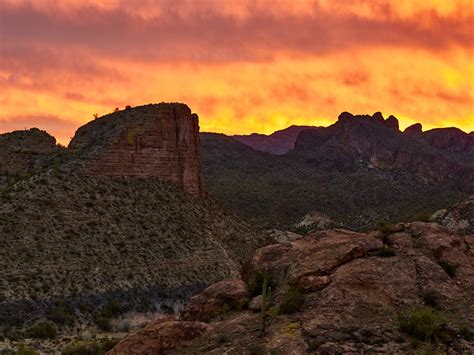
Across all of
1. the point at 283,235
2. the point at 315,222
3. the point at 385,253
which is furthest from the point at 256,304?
the point at 315,222

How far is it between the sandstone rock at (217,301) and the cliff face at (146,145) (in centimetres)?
3881

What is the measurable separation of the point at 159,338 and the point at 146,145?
46392 millimetres

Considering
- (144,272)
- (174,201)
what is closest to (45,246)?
(144,272)

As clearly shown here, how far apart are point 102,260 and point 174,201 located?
16.7 m

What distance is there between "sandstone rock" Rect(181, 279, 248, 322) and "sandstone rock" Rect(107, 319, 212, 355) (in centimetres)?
169

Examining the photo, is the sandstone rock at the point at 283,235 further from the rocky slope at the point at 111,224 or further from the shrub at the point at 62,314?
the shrub at the point at 62,314

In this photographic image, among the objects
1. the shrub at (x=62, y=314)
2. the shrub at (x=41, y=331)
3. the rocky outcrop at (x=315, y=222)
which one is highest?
the rocky outcrop at (x=315, y=222)

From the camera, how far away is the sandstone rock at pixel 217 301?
21672mm

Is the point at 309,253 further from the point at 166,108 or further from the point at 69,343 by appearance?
the point at 166,108

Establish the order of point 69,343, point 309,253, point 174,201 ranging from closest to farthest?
point 309,253 → point 69,343 → point 174,201

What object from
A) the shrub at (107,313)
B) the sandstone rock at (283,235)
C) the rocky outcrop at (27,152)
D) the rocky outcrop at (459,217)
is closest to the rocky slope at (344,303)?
the shrub at (107,313)

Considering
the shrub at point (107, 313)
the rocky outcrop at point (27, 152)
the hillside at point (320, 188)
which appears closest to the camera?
the shrub at point (107, 313)

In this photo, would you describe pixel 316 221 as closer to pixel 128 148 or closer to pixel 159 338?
pixel 128 148

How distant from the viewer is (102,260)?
4878 cm
